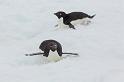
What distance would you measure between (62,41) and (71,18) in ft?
1.96

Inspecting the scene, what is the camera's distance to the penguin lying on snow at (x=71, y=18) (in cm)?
606

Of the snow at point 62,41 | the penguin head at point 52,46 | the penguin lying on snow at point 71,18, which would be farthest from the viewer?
the penguin lying on snow at point 71,18

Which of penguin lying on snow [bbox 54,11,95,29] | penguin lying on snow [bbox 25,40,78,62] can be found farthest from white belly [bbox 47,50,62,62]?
penguin lying on snow [bbox 54,11,95,29]

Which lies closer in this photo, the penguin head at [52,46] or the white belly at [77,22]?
the penguin head at [52,46]

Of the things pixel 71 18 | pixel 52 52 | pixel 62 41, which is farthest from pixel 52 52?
pixel 71 18

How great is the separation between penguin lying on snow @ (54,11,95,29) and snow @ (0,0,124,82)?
0.10 metres

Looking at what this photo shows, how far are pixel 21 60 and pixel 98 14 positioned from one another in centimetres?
204

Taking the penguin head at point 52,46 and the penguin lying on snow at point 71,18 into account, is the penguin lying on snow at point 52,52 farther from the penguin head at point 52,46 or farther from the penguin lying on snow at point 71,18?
the penguin lying on snow at point 71,18

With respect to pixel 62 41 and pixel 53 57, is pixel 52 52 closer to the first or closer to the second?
pixel 53 57

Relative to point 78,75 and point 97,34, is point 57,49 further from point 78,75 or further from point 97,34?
point 97,34

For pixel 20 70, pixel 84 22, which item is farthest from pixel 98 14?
→ pixel 20 70

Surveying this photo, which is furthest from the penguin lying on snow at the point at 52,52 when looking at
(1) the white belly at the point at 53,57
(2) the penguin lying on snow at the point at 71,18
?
(2) the penguin lying on snow at the point at 71,18

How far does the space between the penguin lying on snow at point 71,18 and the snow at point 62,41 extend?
99 mm

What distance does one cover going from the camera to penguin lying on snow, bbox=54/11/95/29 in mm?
6059
